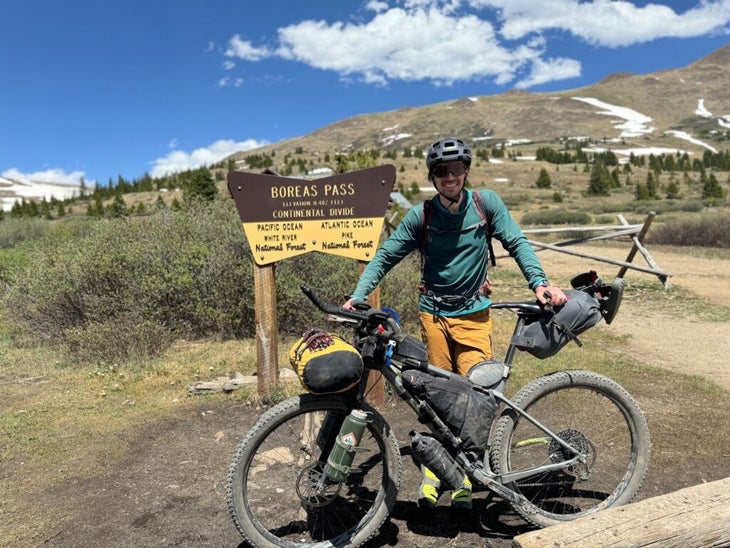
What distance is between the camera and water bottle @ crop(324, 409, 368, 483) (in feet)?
7.93

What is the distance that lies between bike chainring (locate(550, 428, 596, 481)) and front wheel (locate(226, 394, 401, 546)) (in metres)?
0.85

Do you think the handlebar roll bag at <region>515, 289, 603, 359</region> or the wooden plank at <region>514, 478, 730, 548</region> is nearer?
the wooden plank at <region>514, 478, 730, 548</region>

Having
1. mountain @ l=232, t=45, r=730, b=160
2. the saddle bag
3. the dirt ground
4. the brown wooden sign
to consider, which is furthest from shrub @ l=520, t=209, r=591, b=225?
mountain @ l=232, t=45, r=730, b=160

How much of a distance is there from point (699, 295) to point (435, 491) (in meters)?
9.65

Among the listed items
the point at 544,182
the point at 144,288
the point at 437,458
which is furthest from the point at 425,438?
the point at 544,182

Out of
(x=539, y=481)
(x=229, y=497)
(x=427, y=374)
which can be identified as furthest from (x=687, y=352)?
(x=229, y=497)

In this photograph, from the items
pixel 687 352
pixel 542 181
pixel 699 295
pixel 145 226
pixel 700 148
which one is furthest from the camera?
pixel 700 148

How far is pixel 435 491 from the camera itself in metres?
2.90

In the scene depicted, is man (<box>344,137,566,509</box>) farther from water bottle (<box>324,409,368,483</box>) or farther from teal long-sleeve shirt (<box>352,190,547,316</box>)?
water bottle (<box>324,409,368,483</box>)

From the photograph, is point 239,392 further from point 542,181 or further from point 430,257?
point 542,181

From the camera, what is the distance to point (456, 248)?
2.95 metres

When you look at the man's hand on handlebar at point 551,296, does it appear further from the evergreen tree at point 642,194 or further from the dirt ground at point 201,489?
the evergreen tree at point 642,194

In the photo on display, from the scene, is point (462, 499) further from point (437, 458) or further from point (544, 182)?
point (544, 182)

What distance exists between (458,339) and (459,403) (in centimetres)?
52
